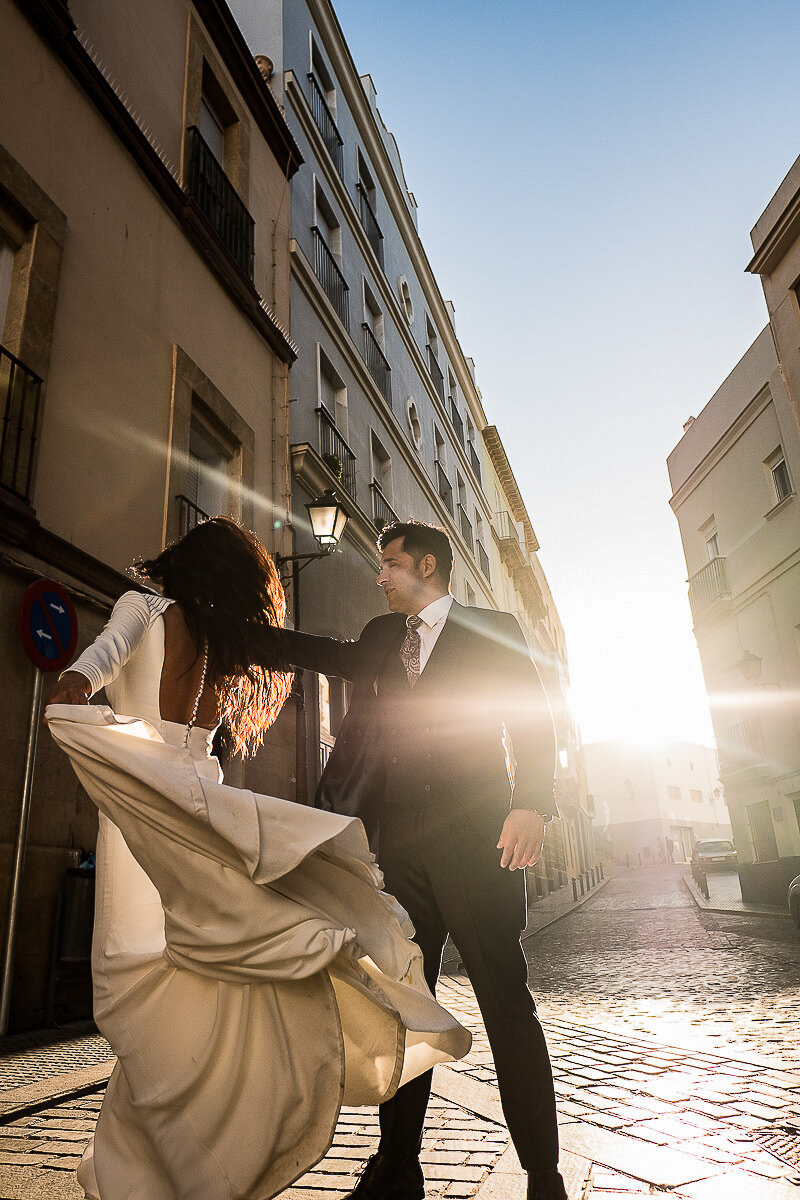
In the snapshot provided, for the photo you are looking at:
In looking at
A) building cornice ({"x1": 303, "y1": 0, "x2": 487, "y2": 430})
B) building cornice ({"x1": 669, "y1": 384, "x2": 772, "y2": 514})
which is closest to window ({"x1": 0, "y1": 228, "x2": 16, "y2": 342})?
building cornice ({"x1": 303, "y1": 0, "x2": 487, "y2": 430})

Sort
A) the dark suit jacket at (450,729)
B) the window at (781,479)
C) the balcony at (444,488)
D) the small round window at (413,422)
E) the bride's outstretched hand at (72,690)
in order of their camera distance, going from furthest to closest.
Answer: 1. the balcony at (444,488)
2. the window at (781,479)
3. the small round window at (413,422)
4. the dark suit jacket at (450,729)
5. the bride's outstretched hand at (72,690)

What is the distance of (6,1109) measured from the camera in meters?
3.33

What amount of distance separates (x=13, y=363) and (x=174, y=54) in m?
6.24

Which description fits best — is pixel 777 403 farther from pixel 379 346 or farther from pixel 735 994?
pixel 735 994

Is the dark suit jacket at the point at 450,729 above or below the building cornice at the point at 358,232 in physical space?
below

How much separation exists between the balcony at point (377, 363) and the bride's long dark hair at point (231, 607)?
14.5m

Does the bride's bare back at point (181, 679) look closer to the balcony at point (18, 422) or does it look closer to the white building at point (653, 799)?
the balcony at point (18, 422)

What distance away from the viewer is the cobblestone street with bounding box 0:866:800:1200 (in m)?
2.39

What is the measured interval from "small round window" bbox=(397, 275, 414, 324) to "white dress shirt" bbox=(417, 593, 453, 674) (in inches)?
746

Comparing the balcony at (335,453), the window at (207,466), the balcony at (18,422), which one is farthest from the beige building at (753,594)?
the balcony at (18,422)

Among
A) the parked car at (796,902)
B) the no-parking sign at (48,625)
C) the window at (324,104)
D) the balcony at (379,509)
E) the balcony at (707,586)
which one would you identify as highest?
the window at (324,104)

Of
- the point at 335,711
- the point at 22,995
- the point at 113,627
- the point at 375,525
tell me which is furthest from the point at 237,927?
the point at 375,525

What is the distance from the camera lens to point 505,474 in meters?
34.1

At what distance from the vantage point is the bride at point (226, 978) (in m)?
1.75
